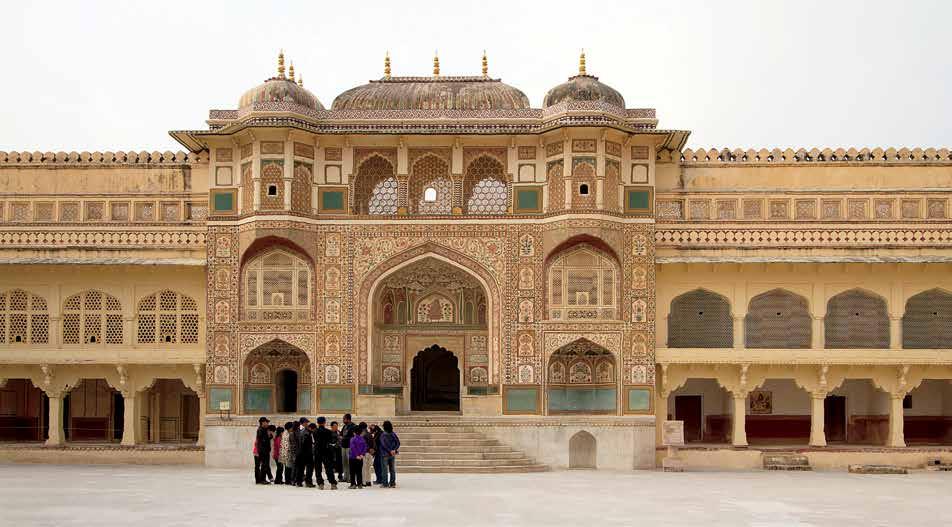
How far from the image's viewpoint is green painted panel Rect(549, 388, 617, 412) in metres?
25.0

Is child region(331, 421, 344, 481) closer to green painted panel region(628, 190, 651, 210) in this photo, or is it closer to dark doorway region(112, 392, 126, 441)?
green painted panel region(628, 190, 651, 210)

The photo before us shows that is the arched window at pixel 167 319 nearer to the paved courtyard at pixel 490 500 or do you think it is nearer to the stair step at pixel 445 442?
the paved courtyard at pixel 490 500

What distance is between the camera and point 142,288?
2595 centimetres

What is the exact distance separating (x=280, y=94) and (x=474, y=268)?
5.30m

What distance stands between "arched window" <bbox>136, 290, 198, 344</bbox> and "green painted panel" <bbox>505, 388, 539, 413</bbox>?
6.80 meters

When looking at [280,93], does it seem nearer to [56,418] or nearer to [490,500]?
[56,418]

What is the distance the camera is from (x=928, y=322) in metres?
26.5

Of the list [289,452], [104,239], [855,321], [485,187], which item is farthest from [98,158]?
[855,321]

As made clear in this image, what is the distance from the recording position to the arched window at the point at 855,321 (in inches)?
1046

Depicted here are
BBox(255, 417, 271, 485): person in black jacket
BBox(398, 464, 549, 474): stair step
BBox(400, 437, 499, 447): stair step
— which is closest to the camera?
BBox(255, 417, 271, 485): person in black jacket

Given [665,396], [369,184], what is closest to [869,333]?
[665,396]

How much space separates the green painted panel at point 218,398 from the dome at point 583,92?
881cm

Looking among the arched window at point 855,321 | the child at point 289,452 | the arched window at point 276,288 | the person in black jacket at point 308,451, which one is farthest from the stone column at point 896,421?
the child at point 289,452

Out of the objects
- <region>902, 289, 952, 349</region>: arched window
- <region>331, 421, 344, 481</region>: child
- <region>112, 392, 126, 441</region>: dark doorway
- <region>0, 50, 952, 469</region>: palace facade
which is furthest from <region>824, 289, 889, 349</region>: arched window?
<region>112, 392, 126, 441</region>: dark doorway
